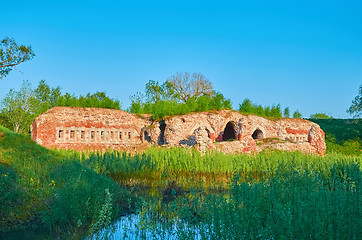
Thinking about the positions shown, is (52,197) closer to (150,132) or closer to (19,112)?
(150,132)

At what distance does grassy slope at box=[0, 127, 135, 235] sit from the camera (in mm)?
6637

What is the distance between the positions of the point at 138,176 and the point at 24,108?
32.6 metres

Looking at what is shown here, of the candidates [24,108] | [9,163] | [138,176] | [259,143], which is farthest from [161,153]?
[24,108]

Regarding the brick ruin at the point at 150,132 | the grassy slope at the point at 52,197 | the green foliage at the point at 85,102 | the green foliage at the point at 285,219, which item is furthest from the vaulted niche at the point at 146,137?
the green foliage at the point at 285,219

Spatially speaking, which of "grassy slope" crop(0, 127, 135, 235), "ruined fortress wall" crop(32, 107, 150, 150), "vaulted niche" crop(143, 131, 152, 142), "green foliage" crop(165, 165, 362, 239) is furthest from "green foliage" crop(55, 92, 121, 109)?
"green foliage" crop(165, 165, 362, 239)

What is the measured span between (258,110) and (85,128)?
14969 mm

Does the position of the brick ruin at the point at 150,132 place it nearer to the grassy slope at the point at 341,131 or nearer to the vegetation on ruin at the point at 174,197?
the vegetation on ruin at the point at 174,197

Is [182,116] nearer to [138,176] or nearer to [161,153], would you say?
[161,153]

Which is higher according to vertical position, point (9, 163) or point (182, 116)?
point (182, 116)

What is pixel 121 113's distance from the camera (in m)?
24.0

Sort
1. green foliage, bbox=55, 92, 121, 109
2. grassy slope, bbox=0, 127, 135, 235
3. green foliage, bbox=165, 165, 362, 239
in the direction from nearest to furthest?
1. green foliage, bbox=165, 165, 362, 239
2. grassy slope, bbox=0, 127, 135, 235
3. green foliage, bbox=55, 92, 121, 109

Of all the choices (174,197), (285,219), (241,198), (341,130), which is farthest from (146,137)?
(341,130)

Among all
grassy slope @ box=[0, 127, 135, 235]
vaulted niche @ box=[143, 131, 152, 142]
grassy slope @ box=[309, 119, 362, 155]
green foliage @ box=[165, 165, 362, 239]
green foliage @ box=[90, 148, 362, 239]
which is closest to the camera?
green foliage @ box=[165, 165, 362, 239]

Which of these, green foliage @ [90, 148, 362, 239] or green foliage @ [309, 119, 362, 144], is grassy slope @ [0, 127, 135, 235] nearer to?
green foliage @ [90, 148, 362, 239]
